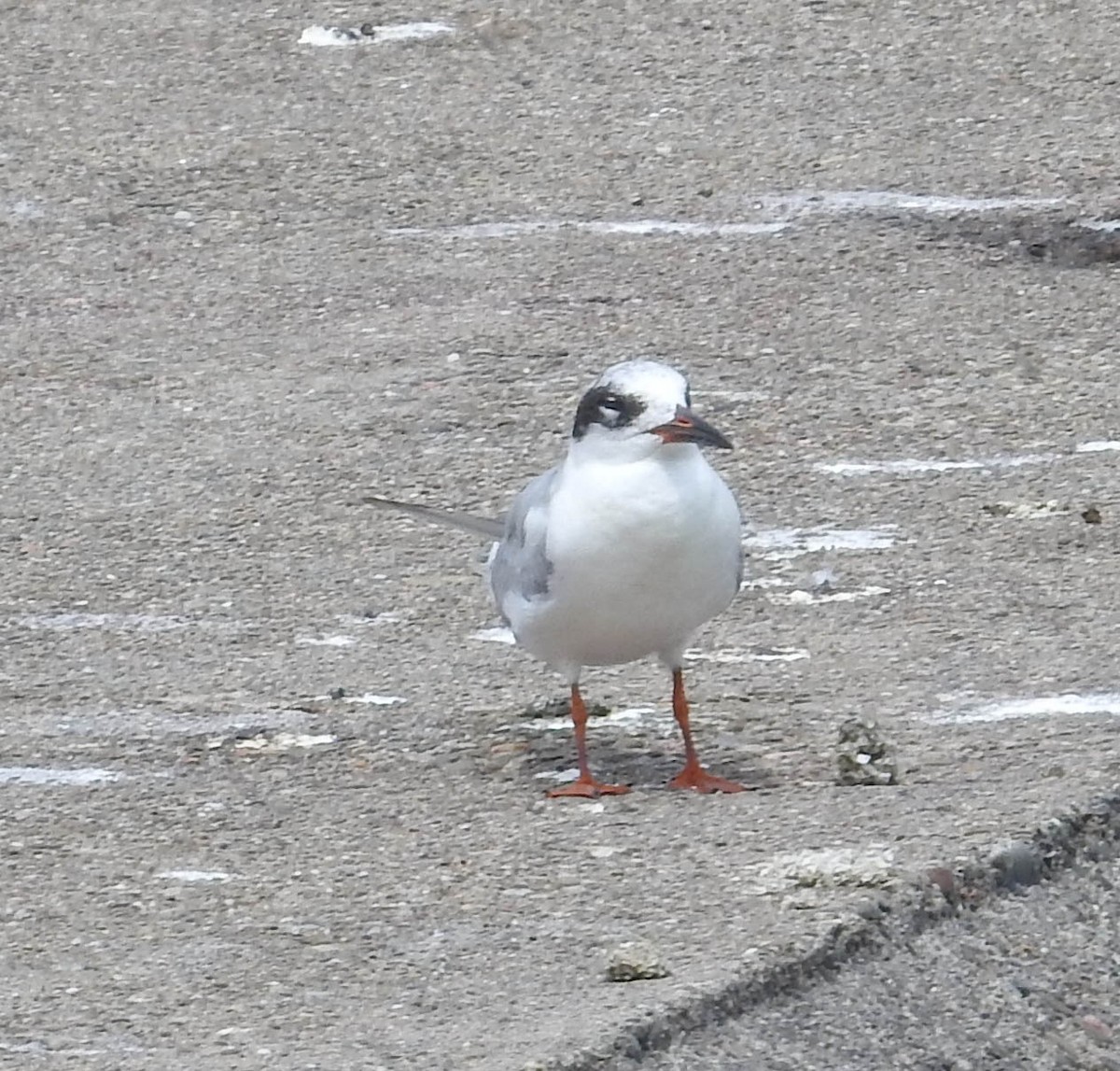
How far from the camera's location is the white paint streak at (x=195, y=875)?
5.05m

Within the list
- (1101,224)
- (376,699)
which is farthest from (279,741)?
(1101,224)

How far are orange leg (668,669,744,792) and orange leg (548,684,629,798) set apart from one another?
122 mm

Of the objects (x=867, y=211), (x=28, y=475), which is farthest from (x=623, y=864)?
(x=867, y=211)

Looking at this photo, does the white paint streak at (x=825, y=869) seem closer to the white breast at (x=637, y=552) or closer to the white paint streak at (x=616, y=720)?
the white breast at (x=637, y=552)

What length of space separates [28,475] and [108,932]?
3.68 meters

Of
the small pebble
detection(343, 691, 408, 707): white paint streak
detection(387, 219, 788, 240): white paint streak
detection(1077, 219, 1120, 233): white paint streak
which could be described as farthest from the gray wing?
detection(1077, 219, 1120, 233): white paint streak

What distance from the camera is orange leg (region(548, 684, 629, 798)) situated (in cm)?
547

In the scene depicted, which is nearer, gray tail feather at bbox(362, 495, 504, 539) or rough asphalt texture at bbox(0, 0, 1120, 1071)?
rough asphalt texture at bbox(0, 0, 1120, 1071)

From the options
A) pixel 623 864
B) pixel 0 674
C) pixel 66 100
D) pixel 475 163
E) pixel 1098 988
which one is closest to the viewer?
pixel 1098 988

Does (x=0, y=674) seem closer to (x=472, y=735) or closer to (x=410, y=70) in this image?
(x=472, y=735)

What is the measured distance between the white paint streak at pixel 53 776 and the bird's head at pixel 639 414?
1306 mm

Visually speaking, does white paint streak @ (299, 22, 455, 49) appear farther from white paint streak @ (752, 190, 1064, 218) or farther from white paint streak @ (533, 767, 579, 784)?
white paint streak @ (533, 767, 579, 784)

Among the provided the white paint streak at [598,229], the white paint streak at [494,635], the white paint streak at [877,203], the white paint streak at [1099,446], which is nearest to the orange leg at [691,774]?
the white paint streak at [494,635]

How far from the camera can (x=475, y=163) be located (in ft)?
37.3
